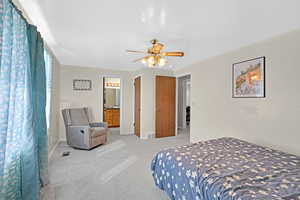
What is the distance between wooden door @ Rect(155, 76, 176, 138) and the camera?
4789 millimetres

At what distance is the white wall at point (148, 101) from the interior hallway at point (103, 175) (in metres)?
1.00

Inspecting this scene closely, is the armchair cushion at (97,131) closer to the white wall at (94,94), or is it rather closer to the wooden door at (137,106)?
the white wall at (94,94)

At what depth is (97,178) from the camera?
225 centimetres

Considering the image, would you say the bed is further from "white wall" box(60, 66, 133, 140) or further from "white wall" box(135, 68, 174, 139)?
"white wall" box(60, 66, 133, 140)

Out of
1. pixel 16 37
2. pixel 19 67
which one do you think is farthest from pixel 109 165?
pixel 16 37

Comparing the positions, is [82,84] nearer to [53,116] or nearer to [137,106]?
[53,116]

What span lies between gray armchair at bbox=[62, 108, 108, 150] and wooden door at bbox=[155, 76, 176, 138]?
1.75m

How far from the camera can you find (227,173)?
129cm

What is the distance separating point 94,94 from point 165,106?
2362 millimetres

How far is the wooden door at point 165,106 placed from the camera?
4.79 meters

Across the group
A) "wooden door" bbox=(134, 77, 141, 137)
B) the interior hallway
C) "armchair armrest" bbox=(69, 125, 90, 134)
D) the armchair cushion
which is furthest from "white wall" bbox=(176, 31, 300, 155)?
"armchair armrest" bbox=(69, 125, 90, 134)

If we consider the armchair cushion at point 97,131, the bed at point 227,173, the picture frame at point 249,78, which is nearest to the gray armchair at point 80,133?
the armchair cushion at point 97,131

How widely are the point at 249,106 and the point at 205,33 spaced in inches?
58.1

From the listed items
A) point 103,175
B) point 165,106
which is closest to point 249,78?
point 165,106
